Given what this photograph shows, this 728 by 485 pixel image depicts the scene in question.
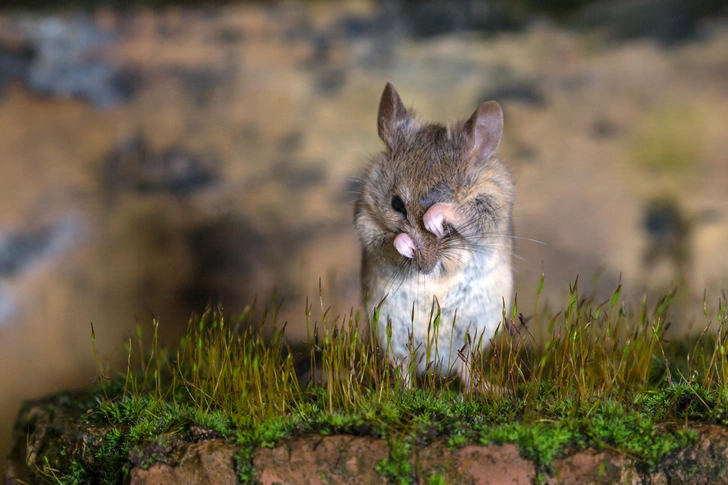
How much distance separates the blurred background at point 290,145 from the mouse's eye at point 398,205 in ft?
6.66

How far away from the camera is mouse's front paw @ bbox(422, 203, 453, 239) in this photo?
2355 mm

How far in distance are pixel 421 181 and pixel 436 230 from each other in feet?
0.66

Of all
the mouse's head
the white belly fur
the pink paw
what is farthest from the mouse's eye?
the white belly fur

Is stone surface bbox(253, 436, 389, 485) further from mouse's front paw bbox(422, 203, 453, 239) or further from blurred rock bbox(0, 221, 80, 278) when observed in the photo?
blurred rock bbox(0, 221, 80, 278)

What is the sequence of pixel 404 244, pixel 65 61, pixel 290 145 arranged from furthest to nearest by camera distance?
pixel 290 145
pixel 65 61
pixel 404 244

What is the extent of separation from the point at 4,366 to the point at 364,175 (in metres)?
3.08

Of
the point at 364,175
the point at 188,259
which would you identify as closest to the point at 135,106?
the point at 188,259

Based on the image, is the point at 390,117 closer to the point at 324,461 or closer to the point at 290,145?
the point at 324,461

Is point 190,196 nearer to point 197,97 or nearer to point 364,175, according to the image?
point 197,97

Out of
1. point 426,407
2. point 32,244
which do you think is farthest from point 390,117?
point 32,244

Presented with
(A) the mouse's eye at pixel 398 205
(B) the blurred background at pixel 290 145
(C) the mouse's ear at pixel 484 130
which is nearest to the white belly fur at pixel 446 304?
(A) the mouse's eye at pixel 398 205

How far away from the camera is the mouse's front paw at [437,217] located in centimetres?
236

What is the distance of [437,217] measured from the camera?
2.36 m

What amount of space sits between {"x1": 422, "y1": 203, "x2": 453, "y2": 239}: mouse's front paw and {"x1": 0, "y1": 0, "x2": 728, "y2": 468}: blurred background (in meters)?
2.16
